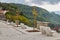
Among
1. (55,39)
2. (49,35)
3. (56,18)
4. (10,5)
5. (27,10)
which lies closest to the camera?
(55,39)

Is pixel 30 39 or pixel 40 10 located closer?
pixel 30 39

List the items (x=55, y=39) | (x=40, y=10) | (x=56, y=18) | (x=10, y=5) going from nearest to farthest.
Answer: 1. (x=55, y=39)
2. (x=56, y=18)
3. (x=40, y=10)
4. (x=10, y=5)

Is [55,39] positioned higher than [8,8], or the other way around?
[55,39]

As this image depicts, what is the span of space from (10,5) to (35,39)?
65.5 meters

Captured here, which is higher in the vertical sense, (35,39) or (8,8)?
(35,39)

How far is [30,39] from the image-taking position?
1151 cm

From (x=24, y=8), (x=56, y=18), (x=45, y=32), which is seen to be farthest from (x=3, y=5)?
(x=45, y=32)

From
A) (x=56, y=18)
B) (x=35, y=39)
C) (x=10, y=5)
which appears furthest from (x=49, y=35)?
(x=10, y=5)

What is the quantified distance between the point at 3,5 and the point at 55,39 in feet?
224

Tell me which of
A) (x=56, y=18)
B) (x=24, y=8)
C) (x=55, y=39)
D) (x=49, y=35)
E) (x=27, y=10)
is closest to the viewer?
(x=55, y=39)

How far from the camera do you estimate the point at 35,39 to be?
11516 mm

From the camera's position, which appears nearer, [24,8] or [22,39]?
[22,39]

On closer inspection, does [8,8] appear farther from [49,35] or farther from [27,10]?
[49,35]

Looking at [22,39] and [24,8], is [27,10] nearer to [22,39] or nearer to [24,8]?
[24,8]
